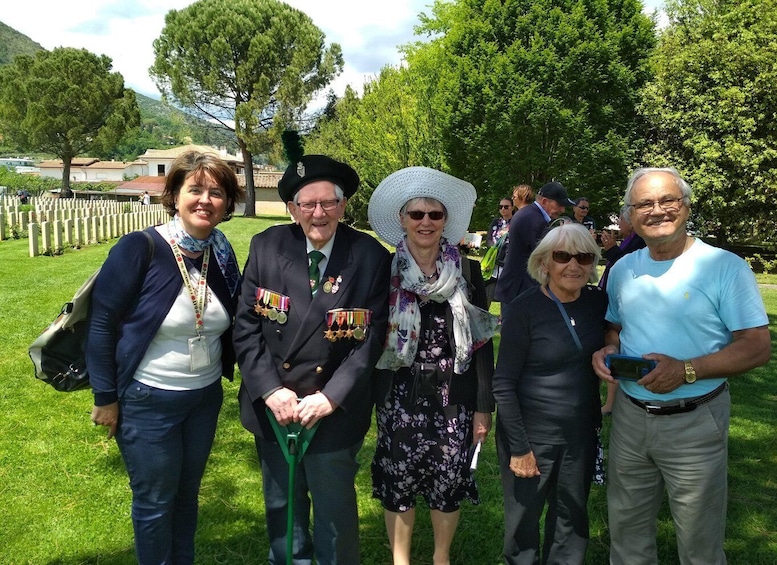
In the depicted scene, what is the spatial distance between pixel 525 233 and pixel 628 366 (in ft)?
11.1

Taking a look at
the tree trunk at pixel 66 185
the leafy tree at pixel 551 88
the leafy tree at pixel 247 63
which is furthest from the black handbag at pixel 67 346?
the tree trunk at pixel 66 185

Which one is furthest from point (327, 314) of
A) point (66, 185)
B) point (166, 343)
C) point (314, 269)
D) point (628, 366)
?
point (66, 185)

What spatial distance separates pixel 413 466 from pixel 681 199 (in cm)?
175

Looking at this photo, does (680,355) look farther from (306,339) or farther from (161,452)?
(161,452)

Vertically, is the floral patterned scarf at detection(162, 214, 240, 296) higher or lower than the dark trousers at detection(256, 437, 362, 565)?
higher

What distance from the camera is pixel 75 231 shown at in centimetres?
1600

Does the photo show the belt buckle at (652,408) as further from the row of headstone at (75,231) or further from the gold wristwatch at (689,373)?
the row of headstone at (75,231)

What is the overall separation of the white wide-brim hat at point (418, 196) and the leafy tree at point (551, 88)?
16.8 m

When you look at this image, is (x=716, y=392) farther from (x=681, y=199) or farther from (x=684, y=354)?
(x=681, y=199)

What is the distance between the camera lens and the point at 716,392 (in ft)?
7.97

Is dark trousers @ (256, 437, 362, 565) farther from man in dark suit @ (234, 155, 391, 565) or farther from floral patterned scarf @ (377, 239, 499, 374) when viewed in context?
floral patterned scarf @ (377, 239, 499, 374)

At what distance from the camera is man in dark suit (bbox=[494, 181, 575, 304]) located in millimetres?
5641

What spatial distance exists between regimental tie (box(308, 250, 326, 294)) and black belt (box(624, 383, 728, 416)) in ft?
5.06

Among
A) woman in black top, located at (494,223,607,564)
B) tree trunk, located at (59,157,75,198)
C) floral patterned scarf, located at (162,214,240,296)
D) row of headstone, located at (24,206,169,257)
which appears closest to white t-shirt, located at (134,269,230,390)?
floral patterned scarf, located at (162,214,240,296)
